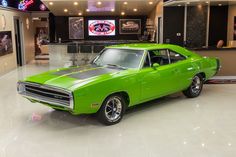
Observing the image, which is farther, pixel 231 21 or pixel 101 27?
pixel 101 27

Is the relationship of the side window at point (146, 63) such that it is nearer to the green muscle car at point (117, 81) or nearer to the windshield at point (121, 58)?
the green muscle car at point (117, 81)

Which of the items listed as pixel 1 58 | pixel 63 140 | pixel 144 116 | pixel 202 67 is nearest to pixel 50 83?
pixel 63 140

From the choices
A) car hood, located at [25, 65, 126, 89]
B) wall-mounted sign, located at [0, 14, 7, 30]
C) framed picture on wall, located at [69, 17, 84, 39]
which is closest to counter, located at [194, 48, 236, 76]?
car hood, located at [25, 65, 126, 89]

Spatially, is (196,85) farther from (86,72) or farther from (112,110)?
(86,72)

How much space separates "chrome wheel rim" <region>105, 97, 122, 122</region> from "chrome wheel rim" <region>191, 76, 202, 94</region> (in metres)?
2.32

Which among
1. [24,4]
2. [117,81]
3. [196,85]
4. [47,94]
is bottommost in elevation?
Answer: [196,85]

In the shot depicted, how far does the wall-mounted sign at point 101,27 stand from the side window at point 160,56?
378 inches

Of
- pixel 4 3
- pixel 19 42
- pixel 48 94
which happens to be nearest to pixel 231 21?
pixel 48 94

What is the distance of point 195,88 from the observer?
20.9 ft

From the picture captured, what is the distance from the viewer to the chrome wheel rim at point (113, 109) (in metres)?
4.61

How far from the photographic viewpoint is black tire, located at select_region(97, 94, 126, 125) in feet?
14.8

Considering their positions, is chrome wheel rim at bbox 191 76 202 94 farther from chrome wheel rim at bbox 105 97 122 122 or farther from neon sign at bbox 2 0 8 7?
neon sign at bbox 2 0 8 7

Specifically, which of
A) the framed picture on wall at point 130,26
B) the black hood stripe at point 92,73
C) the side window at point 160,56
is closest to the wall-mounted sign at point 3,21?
the framed picture on wall at point 130,26

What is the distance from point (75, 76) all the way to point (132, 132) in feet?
4.41
